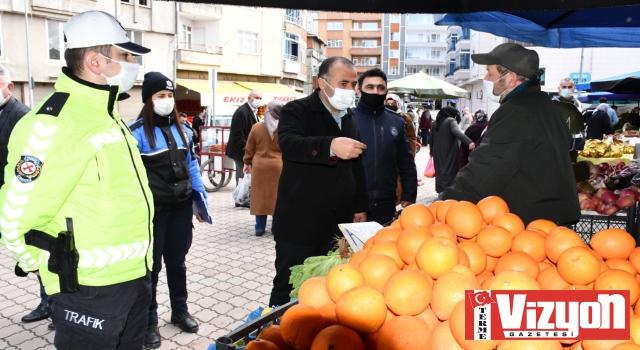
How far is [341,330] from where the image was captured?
1537mm

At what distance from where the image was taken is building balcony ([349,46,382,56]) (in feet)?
319

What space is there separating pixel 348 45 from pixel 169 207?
318ft

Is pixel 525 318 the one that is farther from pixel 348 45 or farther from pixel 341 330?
pixel 348 45

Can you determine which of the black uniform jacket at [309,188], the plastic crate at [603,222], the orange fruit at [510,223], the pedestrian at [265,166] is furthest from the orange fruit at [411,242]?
the pedestrian at [265,166]

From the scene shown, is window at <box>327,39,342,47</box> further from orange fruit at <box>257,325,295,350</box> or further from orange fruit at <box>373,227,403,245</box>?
orange fruit at <box>257,325,295,350</box>

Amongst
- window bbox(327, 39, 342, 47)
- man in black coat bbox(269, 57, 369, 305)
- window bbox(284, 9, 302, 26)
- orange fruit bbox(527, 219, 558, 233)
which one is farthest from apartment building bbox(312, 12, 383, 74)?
orange fruit bbox(527, 219, 558, 233)

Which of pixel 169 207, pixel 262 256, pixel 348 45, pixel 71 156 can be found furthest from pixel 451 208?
pixel 348 45

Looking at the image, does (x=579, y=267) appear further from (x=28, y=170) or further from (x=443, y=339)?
(x=28, y=170)

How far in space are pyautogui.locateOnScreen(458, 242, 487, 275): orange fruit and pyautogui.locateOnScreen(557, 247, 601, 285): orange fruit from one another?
266 millimetres

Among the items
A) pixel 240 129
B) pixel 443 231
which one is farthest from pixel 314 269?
pixel 240 129

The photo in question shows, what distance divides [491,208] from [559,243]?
1.41 ft

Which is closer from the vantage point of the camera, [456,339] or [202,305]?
[456,339]

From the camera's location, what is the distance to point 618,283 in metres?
1.67

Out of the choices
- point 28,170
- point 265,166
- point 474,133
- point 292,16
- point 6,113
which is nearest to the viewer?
point 28,170
